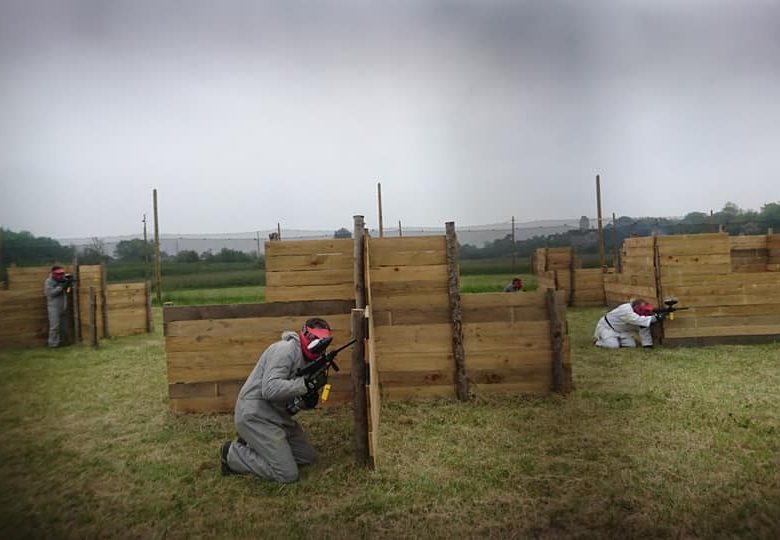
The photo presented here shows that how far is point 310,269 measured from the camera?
233 inches

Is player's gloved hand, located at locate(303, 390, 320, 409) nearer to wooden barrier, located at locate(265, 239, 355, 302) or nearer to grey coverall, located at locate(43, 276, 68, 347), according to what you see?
wooden barrier, located at locate(265, 239, 355, 302)

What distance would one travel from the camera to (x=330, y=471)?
383cm

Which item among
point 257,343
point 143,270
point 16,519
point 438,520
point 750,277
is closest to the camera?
point 16,519

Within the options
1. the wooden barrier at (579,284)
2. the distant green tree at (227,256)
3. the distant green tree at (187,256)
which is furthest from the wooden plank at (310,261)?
the distant green tree at (187,256)

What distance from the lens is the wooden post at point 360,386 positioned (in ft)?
12.4

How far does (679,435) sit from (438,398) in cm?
216

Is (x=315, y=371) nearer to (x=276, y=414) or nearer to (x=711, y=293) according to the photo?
(x=276, y=414)

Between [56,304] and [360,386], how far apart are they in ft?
26.8

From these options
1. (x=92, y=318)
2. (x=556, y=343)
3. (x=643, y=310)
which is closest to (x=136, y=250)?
(x=92, y=318)

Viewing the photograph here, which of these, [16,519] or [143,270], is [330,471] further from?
[143,270]

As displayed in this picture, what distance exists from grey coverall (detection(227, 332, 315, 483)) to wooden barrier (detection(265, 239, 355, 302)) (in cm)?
181

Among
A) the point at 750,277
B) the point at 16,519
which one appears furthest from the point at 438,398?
the point at 750,277

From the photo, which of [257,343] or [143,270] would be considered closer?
[257,343]

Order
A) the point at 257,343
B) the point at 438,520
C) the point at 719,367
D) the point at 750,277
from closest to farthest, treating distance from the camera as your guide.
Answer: the point at 438,520 → the point at 257,343 → the point at 719,367 → the point at 750,277
